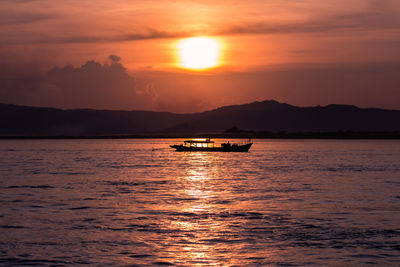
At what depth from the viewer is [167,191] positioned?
159 feet

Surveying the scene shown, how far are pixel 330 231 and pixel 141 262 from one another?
11028mm

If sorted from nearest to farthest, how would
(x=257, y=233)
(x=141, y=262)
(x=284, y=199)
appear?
1. (x=141, y=262)
2. (x=257, y=233)
3. (x=284, y=199)

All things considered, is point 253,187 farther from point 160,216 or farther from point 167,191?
point 160,216

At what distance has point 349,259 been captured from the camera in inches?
882

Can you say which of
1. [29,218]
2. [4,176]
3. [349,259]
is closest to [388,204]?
[349,259]

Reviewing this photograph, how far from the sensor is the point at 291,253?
23.4 metres

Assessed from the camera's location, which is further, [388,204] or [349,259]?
[388,204]

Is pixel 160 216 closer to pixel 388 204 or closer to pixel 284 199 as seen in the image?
pixel 284 199

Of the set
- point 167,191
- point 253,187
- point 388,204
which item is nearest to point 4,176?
point 167,191

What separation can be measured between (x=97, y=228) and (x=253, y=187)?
2550 cm

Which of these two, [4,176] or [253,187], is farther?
[4,176]

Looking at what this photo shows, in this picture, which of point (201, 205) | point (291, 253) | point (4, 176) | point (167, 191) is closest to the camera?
point (291, 253)

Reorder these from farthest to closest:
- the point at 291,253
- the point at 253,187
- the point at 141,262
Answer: the point at 253,187, the point at 291,253, the point at 141,262

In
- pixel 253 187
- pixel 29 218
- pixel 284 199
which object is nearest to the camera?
pixel 29 218
